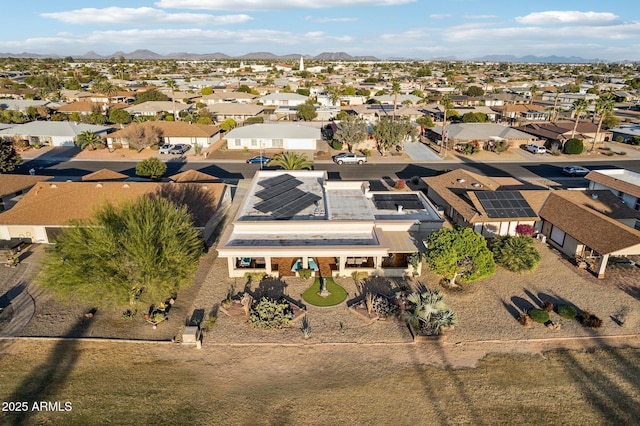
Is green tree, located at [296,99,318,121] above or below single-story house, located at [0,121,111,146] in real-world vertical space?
above

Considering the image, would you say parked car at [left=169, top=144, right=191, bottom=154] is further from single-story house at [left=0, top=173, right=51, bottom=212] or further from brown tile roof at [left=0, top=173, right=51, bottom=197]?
single-story house at [left=0, top=173, right=51, bottom=212]

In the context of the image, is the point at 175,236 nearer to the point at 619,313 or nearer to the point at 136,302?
the point at 136,302

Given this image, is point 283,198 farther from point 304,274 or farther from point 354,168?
point 354,168

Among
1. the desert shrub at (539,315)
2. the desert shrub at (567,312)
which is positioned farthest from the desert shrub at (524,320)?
the desert shrub at (567,312)

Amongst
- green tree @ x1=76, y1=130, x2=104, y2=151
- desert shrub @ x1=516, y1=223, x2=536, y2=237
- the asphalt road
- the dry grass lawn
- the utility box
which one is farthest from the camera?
green tree @ x1=76, y1=130, x2=104, y2=151

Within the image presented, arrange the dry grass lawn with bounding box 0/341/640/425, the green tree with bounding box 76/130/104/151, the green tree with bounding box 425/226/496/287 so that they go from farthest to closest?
1. the green tree with bounding box 76/130/104/151
2. the green tree with bounding box 425/226/496/287
3. the dry grass lawn with bounding box 0/341/640/425

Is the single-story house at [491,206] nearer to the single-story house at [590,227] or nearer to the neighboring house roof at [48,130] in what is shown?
the single-story house at [590,227]

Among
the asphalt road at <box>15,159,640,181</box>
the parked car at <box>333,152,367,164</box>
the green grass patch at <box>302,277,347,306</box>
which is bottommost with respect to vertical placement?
the green grass patch at <box>302,277,347,306</box>

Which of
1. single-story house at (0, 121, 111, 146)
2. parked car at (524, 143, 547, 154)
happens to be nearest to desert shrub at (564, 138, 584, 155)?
parked car at (524, 143, 547, 154)
